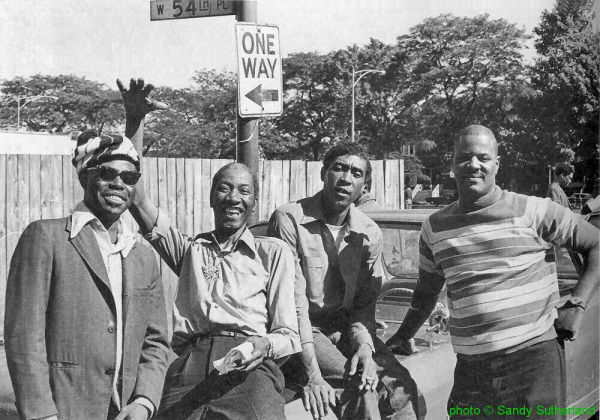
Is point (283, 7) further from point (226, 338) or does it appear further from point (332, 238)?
point (226, 338)

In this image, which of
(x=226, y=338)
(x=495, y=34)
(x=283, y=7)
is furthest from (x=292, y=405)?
(x=495, y=34)

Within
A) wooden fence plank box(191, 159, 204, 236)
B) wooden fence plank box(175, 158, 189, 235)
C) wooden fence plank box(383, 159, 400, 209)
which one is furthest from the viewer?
wooden fence plank box(383, 159, 400, 209)

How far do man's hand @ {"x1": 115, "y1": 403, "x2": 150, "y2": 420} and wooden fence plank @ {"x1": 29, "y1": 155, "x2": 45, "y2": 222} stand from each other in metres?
1.13

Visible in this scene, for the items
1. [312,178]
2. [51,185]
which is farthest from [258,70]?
A: [312,178]

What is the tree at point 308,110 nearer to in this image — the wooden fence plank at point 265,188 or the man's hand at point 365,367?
the wooden fence plank at point 265,188

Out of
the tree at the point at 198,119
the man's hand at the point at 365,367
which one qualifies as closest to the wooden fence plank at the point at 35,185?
the tree at the point at 198,119

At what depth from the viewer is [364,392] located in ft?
7.14

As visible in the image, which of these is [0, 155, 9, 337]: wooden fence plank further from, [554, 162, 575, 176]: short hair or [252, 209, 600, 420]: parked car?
[554, 162, 575, 176]: short hair

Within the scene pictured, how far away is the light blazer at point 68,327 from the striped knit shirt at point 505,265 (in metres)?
1.07

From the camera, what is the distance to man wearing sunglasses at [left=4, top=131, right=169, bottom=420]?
1596 mm

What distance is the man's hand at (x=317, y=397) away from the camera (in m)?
1.95

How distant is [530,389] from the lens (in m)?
2.20

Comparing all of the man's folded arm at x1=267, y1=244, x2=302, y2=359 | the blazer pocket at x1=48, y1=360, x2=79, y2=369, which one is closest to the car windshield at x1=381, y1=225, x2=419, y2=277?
the man's folded arm at x1=267, y1=244, x2=302, y2=359

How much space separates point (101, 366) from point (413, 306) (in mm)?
1225
